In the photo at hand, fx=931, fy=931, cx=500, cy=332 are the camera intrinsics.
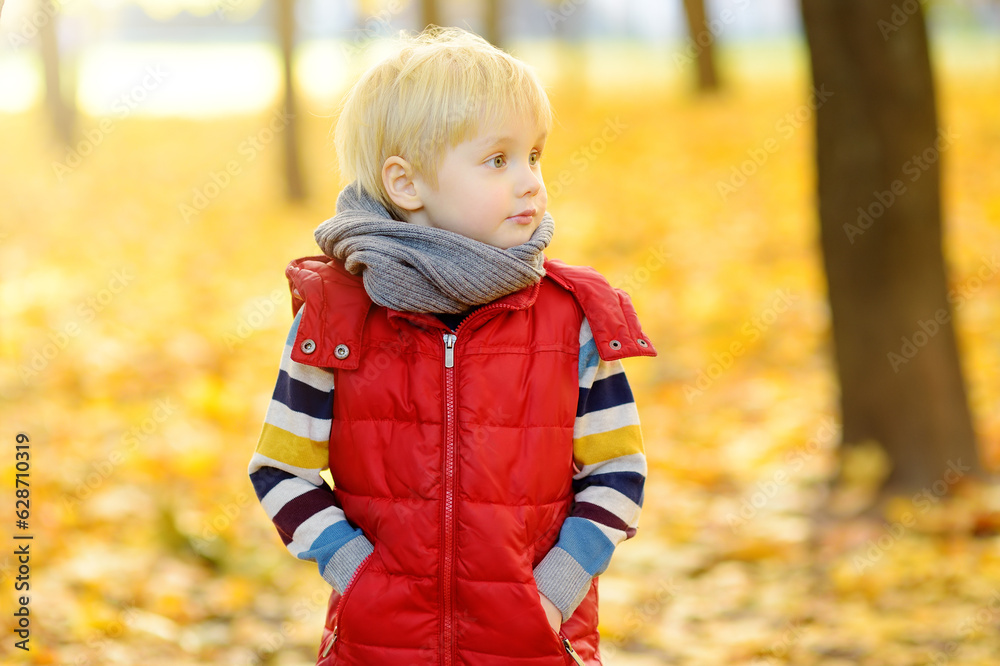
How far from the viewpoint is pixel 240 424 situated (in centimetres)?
582

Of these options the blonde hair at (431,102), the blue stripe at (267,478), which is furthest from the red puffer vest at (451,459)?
the blonde hair at (431,102)

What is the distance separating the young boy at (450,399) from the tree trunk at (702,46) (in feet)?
47.5

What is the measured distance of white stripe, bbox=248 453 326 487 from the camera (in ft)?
5.94

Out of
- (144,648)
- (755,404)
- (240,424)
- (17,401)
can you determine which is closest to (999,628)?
(755,404)

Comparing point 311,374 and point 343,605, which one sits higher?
point 311,374

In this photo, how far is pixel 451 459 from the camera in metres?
1.75

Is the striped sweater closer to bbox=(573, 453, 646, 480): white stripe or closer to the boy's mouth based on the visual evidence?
bbox=(573, 453, 646, 480): white stripe

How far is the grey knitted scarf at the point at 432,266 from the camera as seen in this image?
5.65ft

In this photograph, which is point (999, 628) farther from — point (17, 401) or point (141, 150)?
point (141, 150)

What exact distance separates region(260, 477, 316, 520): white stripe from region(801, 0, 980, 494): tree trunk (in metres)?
3.48

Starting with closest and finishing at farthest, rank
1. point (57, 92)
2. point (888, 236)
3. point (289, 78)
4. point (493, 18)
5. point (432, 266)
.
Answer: point (432, 266) < point (888, 236) < point (289, 78) < point (57, 92) < point (493, 18)

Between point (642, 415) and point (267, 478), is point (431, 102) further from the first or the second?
point (642, 415)

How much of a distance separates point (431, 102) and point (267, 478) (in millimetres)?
799

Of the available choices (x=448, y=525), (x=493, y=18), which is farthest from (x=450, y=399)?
(x=493, y=18)
